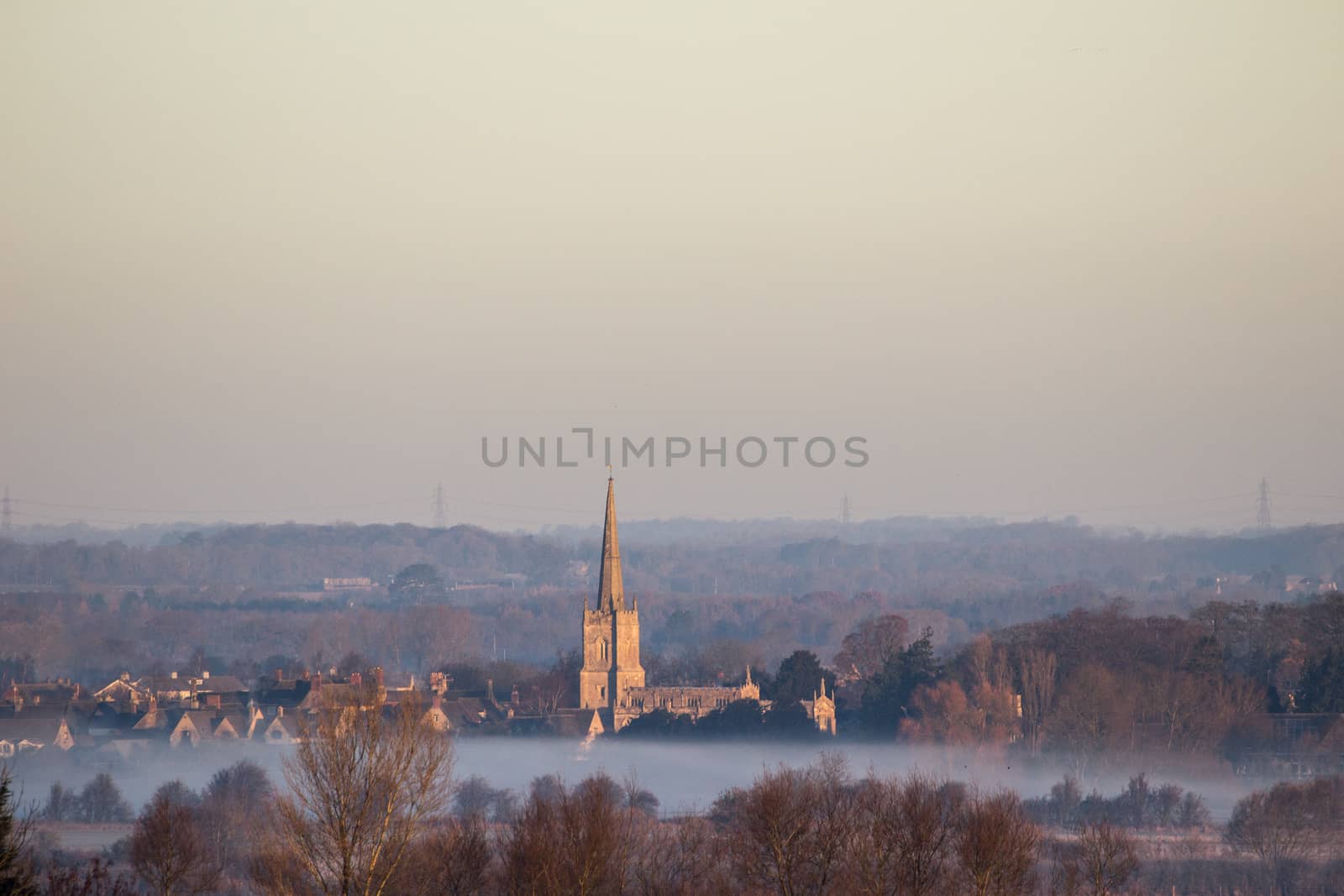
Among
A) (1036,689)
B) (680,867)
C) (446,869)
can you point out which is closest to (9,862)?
(446,869)

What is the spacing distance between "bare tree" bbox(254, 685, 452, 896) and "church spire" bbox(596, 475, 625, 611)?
65345 mm

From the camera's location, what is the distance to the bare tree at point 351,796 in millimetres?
27516

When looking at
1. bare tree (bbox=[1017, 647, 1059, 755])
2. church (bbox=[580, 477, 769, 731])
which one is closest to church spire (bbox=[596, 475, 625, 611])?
church (bbox=[580, 477, 769, 731])

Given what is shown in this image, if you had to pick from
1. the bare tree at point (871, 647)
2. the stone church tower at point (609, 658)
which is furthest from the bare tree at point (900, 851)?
the bare tree at point (871, 647)

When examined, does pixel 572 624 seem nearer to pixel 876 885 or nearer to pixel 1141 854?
pixel 1141 854

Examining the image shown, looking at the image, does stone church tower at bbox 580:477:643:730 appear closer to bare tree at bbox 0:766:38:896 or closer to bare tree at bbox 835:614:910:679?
bare tree at bbox 835:614:910:679

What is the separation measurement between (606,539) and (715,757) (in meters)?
17.6

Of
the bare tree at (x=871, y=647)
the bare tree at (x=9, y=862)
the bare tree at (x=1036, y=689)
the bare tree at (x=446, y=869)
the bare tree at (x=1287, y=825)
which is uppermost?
the bare tree at (x=871, y=647)

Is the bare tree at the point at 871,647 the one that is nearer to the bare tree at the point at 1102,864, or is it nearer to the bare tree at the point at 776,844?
the bare tree at the point at 1102,864

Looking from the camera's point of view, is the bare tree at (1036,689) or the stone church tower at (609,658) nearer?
the bare tree at (1036,689)

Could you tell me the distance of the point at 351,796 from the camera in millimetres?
27703

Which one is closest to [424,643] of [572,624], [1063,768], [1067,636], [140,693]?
[572,624]

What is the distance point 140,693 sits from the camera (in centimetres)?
9406

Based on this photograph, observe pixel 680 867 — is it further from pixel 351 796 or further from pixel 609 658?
A: pixel 609 658
